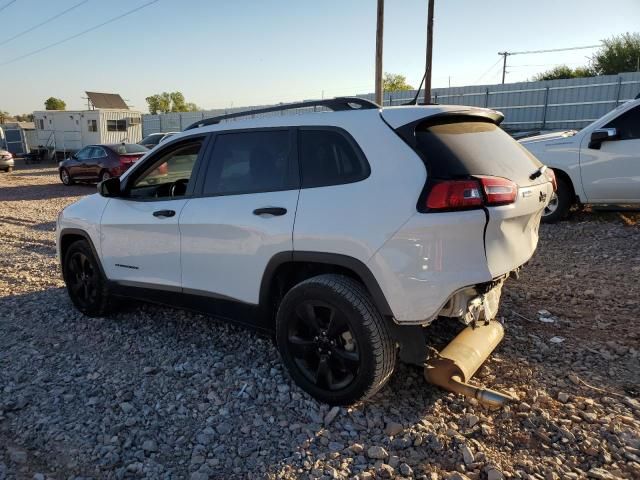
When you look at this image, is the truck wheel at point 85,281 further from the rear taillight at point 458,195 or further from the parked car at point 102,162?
the parked car at point 102,162

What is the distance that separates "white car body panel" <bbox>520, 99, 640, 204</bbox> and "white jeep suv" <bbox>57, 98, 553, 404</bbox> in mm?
4696

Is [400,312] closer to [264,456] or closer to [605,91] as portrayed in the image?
[264,456]

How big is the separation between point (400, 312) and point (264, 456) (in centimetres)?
109

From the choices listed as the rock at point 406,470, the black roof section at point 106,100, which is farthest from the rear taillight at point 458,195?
the black roof section at point 106,100

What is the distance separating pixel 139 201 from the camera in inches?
173

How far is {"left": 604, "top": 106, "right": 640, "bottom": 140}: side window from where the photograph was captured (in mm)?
7273

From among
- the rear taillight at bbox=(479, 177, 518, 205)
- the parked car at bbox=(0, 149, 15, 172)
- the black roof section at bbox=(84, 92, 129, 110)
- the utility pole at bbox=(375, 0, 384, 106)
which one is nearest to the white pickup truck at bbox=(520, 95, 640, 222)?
the rear taillight at bbox=(479, 177, 518, 205)

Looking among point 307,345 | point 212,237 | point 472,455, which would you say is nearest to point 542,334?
point 472,455

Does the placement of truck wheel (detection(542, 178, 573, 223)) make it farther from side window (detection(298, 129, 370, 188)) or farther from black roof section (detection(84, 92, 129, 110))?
black roof section (detection(84, 92, 129, 110))

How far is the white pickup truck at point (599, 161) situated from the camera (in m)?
7.30

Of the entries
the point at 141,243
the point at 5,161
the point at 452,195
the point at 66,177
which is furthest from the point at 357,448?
the point at 5,161

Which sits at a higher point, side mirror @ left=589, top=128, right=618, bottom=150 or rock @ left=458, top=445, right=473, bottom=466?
side mirror @ left=589, top=128, right=618, bottom=150

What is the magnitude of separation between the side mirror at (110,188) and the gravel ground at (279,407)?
1.23 metres

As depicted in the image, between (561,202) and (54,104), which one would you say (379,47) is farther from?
(54,104)
